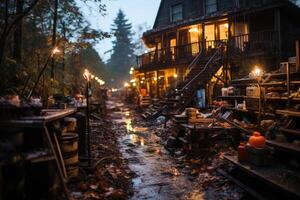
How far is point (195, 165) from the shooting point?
947cm

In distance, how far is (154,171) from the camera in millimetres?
9281

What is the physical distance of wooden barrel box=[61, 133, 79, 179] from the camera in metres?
6.86

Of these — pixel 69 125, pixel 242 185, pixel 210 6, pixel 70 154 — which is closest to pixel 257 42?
pixel 210 6

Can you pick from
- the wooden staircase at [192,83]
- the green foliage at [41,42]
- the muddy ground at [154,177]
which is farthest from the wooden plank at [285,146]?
the wooden staircase at [192,83]

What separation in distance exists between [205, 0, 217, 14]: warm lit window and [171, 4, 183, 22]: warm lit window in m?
3.24

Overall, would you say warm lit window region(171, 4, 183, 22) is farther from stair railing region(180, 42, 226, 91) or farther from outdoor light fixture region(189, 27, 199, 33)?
stair railing region(180, 42, 226, 91)

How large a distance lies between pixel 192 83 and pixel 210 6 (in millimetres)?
10446

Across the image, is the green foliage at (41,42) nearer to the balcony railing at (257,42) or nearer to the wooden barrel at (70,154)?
the wooden barrel at (70,154)

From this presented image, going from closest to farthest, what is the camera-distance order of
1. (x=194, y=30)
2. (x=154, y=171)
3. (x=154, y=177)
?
1. (x=154, y=177)
2. (x=154, y=171)
3. (x=194, y=30)

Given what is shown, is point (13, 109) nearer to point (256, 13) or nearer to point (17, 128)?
point (17, 128)

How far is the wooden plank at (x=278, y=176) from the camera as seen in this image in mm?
5367

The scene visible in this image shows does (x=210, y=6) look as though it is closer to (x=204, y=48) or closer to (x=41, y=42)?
(x=204, y=48)

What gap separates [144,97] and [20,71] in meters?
17.3

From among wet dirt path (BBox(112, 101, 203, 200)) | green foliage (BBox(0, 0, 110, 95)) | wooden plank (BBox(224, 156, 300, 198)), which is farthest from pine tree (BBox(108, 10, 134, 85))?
wooden plank (BBox(224, 156, 300, 198))
